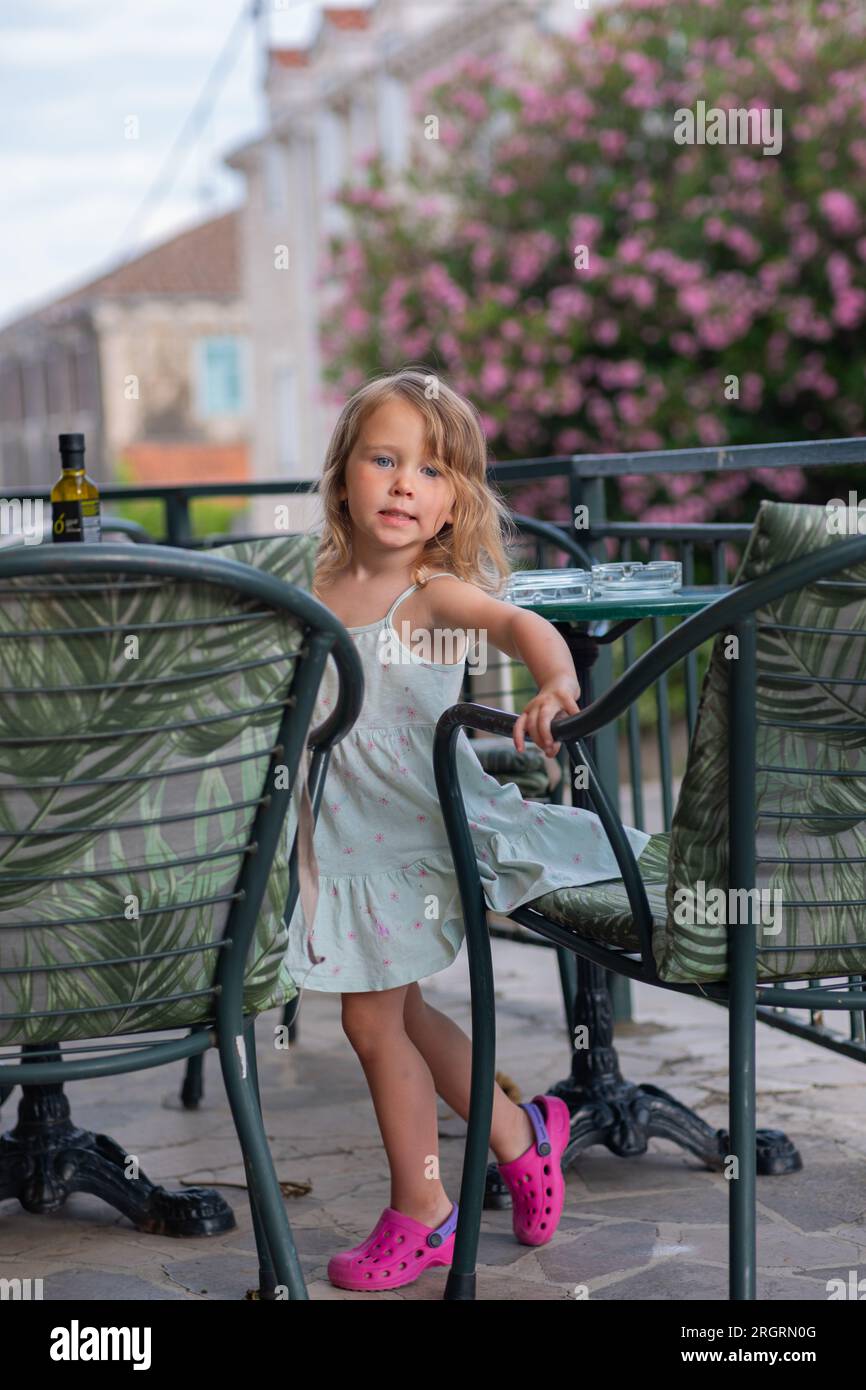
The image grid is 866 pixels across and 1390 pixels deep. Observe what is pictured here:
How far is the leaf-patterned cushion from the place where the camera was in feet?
5.84

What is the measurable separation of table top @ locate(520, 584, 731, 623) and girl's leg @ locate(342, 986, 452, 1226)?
0.61m

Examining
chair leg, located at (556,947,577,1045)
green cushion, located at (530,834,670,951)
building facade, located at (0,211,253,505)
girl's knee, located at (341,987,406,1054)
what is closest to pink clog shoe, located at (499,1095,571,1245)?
girl's knee, located at (341,987,406,1054)

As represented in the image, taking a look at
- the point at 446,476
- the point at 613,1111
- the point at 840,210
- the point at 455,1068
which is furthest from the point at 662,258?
the point at 455,1068

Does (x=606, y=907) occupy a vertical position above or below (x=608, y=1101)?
above

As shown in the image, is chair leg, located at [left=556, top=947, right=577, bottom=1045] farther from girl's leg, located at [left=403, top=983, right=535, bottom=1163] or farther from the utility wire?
the utility wire

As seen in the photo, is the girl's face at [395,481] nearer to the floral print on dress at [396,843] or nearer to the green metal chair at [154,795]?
the floral print on dress at [396,843]

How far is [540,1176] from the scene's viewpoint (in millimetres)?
2629

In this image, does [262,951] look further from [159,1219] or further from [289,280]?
[289,280]

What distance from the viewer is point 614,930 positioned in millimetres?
2205

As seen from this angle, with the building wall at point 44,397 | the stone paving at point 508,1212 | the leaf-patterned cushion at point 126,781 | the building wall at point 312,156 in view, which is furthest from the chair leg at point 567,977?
the building wall at point 44,397

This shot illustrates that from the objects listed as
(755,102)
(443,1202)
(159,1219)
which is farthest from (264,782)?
(755,102)

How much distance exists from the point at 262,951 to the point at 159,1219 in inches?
39.0

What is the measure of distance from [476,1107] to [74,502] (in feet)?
3.65

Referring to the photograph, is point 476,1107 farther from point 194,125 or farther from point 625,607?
point 194,125
